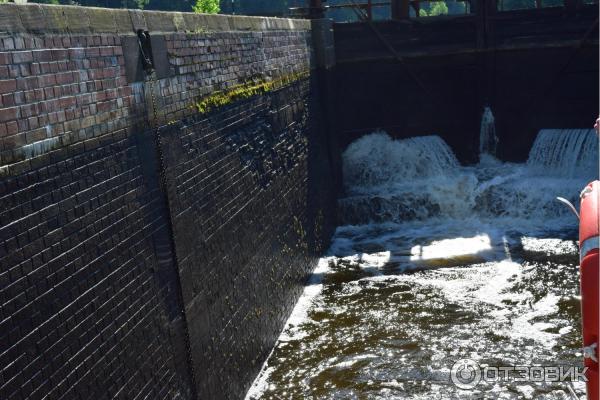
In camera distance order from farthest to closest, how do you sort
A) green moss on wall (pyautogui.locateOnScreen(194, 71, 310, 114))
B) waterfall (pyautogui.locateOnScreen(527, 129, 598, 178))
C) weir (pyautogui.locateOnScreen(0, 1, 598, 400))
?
waterfall (pyautogui.locateOnScreen(527, 129, 598, 178)) < green moss on wall (pyautogui.locateOnScreen(194, 71, 310, 114)) < weir (pyautogui.locateOnScreen(0, 1, 598, 400))

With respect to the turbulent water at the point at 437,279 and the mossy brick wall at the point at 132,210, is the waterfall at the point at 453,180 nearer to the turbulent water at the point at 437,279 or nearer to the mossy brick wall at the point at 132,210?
the turbulent water at the point at 437,279

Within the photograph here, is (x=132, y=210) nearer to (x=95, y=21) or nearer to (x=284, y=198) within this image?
(x=95, y=21)

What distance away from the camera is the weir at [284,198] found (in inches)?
151

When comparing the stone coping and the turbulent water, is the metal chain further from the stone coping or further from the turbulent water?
the turbulent water

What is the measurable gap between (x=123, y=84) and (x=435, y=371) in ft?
13.8

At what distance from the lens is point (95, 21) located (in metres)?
4.56

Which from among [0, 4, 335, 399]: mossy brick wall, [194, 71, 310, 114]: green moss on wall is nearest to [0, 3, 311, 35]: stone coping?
[0, 4, 335, 399]: mossy brick wall

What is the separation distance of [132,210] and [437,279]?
5927 mm

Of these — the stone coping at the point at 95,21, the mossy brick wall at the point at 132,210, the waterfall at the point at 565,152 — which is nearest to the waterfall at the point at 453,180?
the waterfall at the point at 565,152

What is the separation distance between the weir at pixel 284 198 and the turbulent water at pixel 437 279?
0.14ft

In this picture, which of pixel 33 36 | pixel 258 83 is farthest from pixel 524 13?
pixel 33 36

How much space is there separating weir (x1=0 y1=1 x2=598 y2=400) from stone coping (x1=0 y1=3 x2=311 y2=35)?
0.02 metres

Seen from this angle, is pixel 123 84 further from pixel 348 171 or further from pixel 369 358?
pixel 348 171

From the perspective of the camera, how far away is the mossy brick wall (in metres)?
3.55
